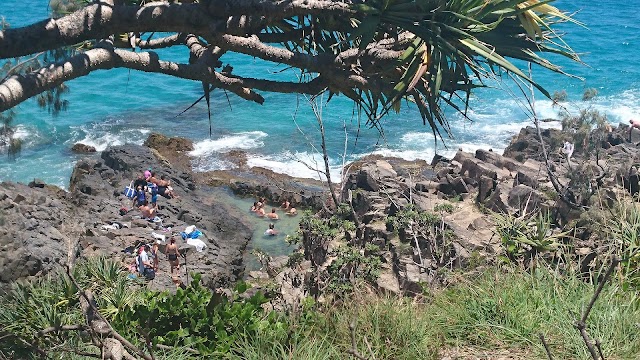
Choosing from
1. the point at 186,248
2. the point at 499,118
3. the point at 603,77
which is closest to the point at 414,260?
the point at 186,248

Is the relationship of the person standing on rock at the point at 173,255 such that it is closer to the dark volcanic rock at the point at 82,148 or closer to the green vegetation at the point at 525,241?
the green vegetation at the point at 525,241

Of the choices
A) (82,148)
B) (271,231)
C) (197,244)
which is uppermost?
(197,244)

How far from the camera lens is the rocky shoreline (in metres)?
13.8

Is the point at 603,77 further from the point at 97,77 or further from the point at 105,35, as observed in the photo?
the point at 105,35

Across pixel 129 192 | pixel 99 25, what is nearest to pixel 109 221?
pixel 129 192

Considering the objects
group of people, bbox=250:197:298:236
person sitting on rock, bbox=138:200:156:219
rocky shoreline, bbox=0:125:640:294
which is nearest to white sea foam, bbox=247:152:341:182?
rocky shoreline, bbox=0:125:640:294

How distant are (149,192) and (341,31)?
15.7 meters

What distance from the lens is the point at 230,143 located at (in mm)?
30469

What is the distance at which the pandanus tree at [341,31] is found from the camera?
4.83m

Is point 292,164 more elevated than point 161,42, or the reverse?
point 161,42

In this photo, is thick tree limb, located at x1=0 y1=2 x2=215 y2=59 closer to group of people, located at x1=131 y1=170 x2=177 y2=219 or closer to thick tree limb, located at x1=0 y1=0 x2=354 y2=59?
thick tree limb, located at x1=0 y1=0 x2=354 y2=59

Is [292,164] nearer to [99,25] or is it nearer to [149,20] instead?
[149,20]

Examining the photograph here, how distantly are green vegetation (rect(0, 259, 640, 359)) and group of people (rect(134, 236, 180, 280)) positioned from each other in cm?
826

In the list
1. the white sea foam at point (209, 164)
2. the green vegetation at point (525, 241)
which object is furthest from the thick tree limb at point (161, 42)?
the white sea foam at point (209, 164)
